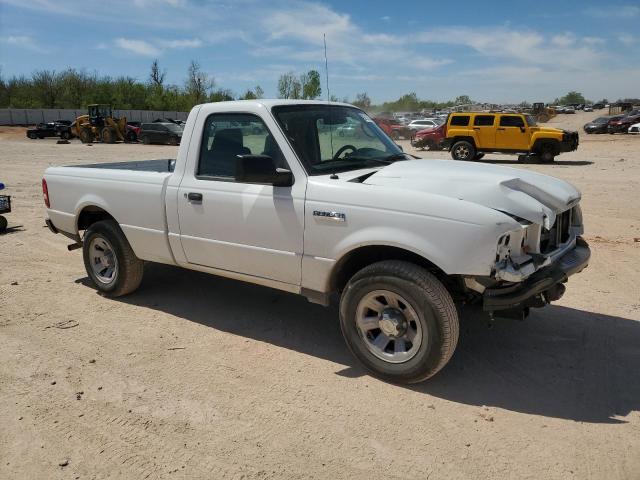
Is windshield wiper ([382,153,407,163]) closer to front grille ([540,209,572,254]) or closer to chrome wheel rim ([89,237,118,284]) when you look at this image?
front grille ([540,209,572,254])

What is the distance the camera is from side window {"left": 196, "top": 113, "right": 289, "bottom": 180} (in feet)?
14.2

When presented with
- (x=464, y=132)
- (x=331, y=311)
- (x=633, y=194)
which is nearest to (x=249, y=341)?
(x=331, y=311)

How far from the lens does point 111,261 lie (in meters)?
5.63

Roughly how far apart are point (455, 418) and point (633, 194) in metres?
10.7

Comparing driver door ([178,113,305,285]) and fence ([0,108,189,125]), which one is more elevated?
fence ([0,108,189,125])

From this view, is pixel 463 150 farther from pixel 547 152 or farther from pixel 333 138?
pixel 333 138

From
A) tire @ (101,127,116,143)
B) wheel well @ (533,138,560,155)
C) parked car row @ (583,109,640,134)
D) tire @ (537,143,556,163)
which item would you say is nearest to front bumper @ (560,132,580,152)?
wheel well @ (533,138,560,155)

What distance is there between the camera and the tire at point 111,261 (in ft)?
17.5

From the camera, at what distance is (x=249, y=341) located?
4570 mm

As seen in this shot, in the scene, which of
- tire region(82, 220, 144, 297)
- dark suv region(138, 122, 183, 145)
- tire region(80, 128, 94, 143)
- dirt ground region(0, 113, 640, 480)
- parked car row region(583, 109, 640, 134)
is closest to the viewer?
dirt ground region(0, 113, 640, 480)

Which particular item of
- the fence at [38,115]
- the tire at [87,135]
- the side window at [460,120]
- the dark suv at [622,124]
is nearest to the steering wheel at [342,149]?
the side window at [460,120]

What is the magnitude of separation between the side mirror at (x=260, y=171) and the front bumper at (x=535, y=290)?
1662mm

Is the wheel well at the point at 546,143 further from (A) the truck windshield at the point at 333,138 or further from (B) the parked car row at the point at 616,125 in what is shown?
(B) the parked car row at the point at 616,125

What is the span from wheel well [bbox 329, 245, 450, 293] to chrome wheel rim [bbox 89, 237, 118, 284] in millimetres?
2669
